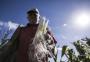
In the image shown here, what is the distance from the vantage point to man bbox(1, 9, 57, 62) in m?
4.25

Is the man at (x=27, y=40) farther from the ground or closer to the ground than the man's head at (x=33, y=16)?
closer to the ground

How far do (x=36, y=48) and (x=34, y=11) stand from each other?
2.34 feet

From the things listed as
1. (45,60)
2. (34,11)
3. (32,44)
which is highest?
(34,11)

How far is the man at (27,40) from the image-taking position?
4.25 metres

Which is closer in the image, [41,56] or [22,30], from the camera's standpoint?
[41,56]

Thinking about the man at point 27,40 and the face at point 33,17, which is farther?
the face at point 33,17

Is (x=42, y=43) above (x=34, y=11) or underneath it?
underneath

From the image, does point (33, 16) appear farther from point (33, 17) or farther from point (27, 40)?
point (27, 40)

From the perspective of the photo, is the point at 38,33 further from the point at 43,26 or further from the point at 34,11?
the point at 34,11

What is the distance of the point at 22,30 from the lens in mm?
4656

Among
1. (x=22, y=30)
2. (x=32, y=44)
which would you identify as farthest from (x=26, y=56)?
(x=22, y=30)

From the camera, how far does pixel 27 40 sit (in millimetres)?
4395

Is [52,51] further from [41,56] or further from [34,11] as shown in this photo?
[34,11]

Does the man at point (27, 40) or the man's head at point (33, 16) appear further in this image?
the man's head at point (33, 16)
